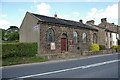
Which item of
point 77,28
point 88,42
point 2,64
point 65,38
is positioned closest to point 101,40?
point 88,42

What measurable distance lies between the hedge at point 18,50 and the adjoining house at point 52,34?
8.76 feet

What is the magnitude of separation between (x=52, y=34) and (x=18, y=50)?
7.13 m

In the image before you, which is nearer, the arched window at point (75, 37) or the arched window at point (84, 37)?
the arched window at point (75, 37)

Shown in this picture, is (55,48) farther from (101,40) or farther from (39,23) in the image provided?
(101,40)

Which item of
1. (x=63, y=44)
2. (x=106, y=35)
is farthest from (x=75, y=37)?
(x=106, y=35)

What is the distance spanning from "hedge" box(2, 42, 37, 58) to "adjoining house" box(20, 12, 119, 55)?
267cm

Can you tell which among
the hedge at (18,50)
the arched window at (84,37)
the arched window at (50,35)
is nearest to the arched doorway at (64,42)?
the arched window at (50,35)

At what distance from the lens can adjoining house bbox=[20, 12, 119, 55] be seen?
18.4m

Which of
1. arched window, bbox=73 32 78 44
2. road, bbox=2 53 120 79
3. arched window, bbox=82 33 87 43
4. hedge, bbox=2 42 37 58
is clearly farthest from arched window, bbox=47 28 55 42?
road, bbox=2 53 120 79

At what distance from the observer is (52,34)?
64.6ft

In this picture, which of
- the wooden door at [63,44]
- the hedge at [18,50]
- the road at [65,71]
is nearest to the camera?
the road at [65,71]

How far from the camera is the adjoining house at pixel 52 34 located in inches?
725

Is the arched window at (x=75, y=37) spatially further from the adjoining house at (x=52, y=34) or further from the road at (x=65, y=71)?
the road at (x=65, y=71)

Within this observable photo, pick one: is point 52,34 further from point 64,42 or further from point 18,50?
point 18,50
